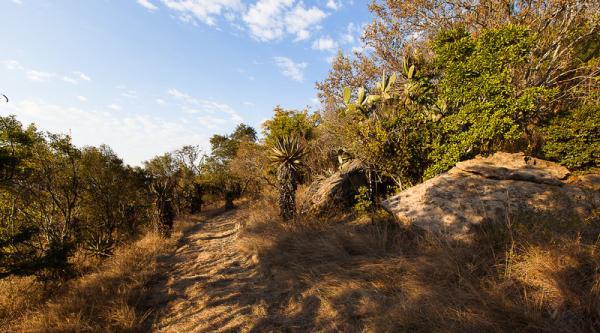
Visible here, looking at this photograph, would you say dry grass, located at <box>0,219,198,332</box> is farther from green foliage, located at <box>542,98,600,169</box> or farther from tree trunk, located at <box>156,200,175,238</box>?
green foliage, located at <box>542,98,600,169</box>

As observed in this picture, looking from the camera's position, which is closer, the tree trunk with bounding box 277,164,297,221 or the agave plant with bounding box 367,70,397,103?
the tree trunk with bounding box 277,164,297,221

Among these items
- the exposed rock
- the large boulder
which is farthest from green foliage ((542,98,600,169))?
the exposed rock

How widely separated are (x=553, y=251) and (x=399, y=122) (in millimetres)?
5060

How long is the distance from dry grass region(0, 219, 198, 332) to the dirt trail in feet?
1.25

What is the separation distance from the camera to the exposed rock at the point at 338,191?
7977 mm

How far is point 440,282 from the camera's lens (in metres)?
3.39

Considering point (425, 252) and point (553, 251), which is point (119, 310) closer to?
point (425, 252)

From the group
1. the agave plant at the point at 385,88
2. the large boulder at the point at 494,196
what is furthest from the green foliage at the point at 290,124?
the large boulder at the point at 494,196

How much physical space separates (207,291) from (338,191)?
489cm

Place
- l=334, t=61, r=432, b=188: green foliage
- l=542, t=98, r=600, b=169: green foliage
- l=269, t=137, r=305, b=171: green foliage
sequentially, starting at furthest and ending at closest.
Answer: l=269, t=137, r=305, b=171: green foliage → l=334, t=61, r=432, b=188: green foliage → l=542, t=98, r=600, b=169: green foliage

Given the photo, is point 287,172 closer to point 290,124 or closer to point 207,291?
point 207,291

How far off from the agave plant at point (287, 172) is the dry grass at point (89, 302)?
12.4 feet

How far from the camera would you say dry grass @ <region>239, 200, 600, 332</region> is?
8.44 feet

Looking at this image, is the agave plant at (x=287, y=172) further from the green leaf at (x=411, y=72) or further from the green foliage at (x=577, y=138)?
the green foliage at (x=577, y=138)
